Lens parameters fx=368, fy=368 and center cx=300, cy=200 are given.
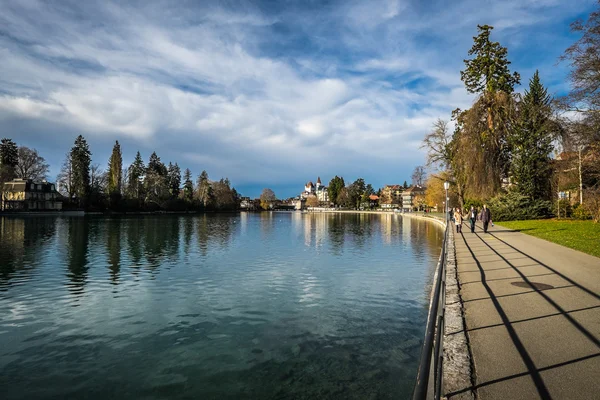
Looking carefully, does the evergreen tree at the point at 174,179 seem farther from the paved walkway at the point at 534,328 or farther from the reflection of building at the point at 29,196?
the paved walkway at the point at 534,328

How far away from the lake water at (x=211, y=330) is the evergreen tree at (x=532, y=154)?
25.8 metres

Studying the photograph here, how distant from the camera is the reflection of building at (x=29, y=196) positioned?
7794 cm

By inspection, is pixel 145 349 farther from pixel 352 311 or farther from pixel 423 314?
pixel 423 314

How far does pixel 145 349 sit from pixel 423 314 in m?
6.77

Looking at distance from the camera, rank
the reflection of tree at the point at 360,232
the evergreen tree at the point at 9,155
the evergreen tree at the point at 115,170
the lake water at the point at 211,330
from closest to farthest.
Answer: the lake water at the point at 211,330
the reflection of tree at the point at 360,232
the evergreen tree at the point at 9,155
the evergreen tree at the point at 115,170

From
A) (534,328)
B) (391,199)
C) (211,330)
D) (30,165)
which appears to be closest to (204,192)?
(30,165)

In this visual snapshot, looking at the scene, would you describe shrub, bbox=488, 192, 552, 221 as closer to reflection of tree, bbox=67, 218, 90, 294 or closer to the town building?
reflection of tree, bbox=67, 218, 90, 294

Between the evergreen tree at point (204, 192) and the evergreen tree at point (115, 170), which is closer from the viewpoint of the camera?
the evergreen tree at point (115, 170)

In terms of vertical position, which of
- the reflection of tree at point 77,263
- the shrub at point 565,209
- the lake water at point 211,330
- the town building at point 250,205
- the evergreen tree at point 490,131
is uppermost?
the evergreen tree at point 490,131

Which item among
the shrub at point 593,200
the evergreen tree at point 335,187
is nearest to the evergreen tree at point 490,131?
the shrub at point 593,200

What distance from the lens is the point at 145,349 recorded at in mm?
7695

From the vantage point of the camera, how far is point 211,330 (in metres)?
8.78

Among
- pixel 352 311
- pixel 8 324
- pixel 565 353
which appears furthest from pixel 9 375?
pixel 565 353

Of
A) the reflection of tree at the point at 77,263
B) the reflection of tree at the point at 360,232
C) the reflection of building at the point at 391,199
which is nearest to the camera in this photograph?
the reflection of tree at the point at 77,263
